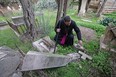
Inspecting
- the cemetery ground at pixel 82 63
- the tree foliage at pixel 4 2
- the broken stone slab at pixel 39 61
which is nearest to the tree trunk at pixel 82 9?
the tree foliage at pixel 4 2

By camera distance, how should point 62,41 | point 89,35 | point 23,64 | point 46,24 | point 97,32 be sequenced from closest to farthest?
point 23,64 < point 62,41 < point 46,24 < point 89,35 < point 97,32

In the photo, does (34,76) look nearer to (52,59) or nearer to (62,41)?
(52,59)

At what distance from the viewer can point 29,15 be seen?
15.1ft

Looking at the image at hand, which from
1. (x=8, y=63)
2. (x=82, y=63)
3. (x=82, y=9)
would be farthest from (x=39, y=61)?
(x=82, y=9)

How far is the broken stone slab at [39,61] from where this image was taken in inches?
131

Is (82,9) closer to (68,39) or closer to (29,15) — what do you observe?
(68,39)

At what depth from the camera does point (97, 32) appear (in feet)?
22.1

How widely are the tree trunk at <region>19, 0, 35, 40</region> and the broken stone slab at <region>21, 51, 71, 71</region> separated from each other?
4.84ft

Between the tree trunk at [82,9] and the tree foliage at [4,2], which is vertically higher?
the tree foliage at [4,2]

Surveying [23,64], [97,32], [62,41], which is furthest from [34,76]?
[97,32]

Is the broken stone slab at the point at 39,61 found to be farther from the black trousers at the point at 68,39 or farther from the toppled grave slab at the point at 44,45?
the black trousers at the point at 68,39

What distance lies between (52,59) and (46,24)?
2517 millimetres

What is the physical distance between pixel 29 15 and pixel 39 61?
1769mm

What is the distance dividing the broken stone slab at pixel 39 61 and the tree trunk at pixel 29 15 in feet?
4.84
